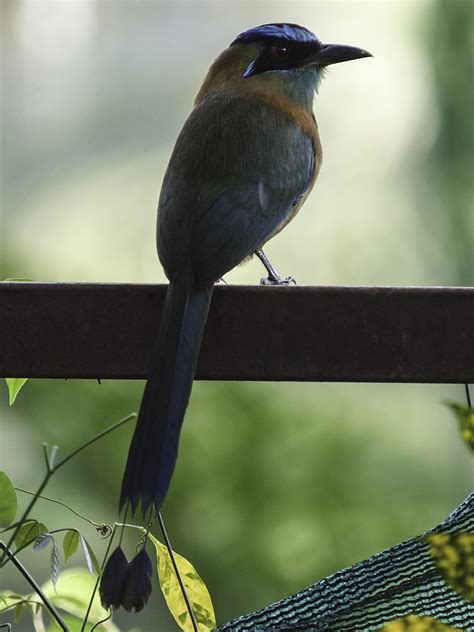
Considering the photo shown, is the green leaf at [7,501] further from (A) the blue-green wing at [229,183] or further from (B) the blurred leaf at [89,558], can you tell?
(A) the blue-green wing at [229,183]

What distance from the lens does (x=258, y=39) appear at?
1.38 meters

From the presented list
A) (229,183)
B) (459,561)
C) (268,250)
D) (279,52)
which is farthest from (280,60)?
Answer: (268,250)

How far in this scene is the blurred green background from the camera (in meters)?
3.51

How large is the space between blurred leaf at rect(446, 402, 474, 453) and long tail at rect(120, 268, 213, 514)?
240 mm

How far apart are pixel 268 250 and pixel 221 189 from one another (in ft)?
7.91

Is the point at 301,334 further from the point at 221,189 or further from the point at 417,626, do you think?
the point at 221,189

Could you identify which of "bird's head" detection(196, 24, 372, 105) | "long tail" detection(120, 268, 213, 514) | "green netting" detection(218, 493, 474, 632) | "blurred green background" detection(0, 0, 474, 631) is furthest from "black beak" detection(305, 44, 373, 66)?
"blurred green background" detection(0, 0, 474, 631)

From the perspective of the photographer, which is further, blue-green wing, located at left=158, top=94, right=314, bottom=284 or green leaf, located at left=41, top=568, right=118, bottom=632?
blue-green wing, located at left=158, top=94, right=314, bottom=284

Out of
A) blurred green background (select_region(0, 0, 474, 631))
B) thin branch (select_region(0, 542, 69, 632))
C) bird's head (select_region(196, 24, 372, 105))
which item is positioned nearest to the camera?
thin branch (select_region(0, 542, 69, 632))

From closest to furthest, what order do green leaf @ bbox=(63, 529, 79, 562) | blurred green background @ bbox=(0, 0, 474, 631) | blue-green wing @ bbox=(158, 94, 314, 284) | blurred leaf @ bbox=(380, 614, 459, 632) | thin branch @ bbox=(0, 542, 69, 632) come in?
blurred leaf @ bbox=(380, 614, 459, 632) → thin branch @ bbox=(0, 542, 69, 632) → green leaf @ bbox=(63, 529, 79, 562) → blue-green wing @ bbox=(158, 94, 314, 284) → blurred green background @ bbox=(0, 0, 474, 631)

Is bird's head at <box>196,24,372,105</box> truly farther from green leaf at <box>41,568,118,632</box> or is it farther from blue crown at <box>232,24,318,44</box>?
green leaf at <box>41,568,118,632</box>

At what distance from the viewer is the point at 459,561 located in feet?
1.61

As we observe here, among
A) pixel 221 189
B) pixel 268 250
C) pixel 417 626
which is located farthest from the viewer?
pixel 268 250

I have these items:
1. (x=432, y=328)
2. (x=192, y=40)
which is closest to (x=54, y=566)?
(x=432, y=328)
